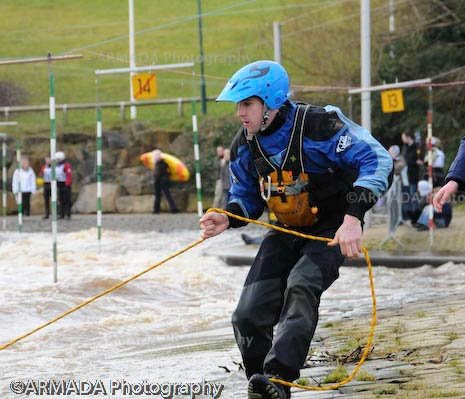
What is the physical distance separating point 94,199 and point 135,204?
1.35m

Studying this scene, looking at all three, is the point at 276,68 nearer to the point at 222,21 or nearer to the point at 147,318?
the point at 147,318

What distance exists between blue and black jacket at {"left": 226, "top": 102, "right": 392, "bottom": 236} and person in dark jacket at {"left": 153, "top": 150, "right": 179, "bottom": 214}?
23414 mm

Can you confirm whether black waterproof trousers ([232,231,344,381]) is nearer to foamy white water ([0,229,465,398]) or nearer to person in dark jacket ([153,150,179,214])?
foamy white water ([0,229,465,398])

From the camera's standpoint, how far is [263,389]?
5.28 m

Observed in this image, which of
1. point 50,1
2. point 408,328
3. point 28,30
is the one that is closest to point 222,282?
point 408,328

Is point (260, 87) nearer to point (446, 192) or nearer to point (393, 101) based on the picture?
point (446, 192)

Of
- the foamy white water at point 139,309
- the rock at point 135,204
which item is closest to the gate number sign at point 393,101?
the foamy white water at point 139,309

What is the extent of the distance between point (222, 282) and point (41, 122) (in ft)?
71.8

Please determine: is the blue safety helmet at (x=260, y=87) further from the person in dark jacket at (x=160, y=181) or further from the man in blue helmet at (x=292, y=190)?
the person in dark jacket at (x=160, y=181)

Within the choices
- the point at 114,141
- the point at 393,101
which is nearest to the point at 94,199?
the point at 114,141

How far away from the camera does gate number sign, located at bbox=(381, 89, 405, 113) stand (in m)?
17.8

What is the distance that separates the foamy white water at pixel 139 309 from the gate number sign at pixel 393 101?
3756mm

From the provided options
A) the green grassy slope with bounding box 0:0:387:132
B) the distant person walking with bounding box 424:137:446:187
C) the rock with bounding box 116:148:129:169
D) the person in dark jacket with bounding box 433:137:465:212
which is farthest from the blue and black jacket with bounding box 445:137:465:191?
the rock with bounding box 116:148:129:169

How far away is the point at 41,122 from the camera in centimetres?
3472
